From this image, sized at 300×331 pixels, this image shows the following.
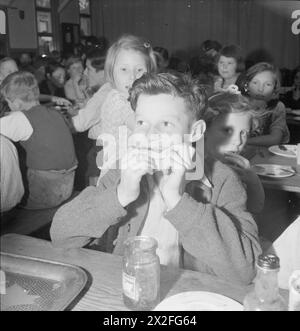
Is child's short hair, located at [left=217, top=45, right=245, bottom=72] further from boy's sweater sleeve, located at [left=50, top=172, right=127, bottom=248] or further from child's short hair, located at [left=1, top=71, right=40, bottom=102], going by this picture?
boy's sweater sleeve, located at [left=50, top=172, right=127, bottom=248]

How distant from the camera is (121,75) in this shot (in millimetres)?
977

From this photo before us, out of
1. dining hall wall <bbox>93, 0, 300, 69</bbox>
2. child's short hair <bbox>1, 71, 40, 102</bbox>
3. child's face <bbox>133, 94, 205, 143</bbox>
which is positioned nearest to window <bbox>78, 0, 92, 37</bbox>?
dining hall wall <bbox>93, 0, 300, 69</bbox>

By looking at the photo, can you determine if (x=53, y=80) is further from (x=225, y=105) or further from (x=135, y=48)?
(x=225, y=105)

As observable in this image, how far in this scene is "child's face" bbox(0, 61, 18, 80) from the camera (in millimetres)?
669

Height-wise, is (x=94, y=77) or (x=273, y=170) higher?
(x=94, y=77)

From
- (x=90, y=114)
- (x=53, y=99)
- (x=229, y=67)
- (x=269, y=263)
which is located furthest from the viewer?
(x=229, y=67)

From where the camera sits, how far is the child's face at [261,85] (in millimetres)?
1553

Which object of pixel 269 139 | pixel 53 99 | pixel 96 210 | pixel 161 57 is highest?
pixel 161 57

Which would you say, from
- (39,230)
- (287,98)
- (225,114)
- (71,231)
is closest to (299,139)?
(287,98)

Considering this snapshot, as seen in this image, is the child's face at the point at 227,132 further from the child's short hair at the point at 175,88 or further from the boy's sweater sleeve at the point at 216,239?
the boy's sweater sleeve at the point at 216,239

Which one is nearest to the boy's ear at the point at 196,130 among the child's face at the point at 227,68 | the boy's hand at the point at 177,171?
the boy's hand at the point at 177,171

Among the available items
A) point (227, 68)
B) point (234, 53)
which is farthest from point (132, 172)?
point (227, 68)

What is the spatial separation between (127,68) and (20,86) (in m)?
0.31

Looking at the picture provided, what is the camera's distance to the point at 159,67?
93 centimetres
